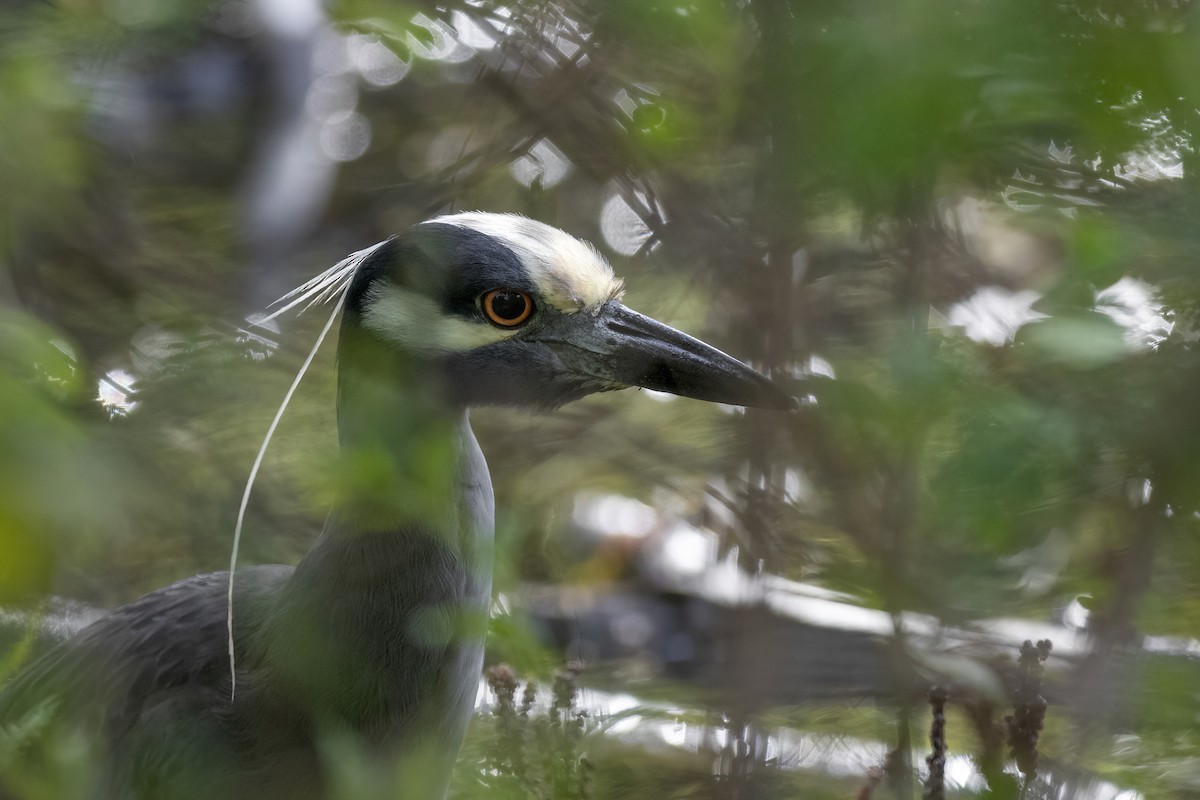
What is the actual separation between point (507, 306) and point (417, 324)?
0.14 m

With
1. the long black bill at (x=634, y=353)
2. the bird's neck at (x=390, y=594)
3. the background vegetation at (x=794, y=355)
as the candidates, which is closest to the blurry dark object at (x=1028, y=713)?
the background vegetation at (x=794, y=355)

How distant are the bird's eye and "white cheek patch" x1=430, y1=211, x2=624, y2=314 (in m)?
0.03

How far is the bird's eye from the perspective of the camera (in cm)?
170

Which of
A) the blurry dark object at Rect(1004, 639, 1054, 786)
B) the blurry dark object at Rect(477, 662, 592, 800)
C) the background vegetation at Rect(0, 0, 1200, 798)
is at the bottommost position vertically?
the blurry dark object at Rect(477, 662, 592, 800)

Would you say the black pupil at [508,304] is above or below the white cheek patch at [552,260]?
below

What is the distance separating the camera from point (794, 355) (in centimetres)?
169

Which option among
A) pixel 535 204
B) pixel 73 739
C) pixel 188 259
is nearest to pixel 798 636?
pixel 535 204

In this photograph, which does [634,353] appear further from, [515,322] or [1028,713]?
[1028,713]

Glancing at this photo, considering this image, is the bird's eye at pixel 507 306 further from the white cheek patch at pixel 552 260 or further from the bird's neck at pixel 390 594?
the bird's neck at pixel 390 594

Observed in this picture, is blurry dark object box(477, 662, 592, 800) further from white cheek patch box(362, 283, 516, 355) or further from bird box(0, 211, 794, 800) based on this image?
white cheek patch box(362, 283, 516, 355)

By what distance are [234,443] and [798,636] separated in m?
1.21

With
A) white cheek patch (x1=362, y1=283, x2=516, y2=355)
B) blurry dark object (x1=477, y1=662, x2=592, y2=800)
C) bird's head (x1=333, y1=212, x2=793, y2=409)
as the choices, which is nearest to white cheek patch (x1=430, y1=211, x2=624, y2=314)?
bird's head (x1=333, y1=212, x2=793, y2=409)

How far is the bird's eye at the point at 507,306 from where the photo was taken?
170cm

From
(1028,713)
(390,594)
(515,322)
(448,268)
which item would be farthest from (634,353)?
(1028,713)
